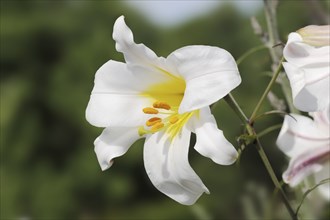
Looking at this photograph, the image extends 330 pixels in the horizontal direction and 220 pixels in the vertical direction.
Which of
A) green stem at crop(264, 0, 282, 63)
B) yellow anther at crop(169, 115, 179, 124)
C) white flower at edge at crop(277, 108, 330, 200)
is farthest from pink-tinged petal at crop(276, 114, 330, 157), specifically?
green stem at crop(264, 0, 282, 63)

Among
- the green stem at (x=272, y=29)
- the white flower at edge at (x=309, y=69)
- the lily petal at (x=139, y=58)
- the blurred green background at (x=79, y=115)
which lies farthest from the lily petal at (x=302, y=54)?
the blurred green background at (x=79, y=115)

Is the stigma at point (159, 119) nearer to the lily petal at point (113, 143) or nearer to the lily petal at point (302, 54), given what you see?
the lily petal at point (113, 143)

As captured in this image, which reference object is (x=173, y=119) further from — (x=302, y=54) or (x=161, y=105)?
(x=302, y=54)

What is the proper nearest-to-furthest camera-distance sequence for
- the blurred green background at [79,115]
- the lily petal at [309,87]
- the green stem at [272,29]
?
the lily petal at [309,87] → the green stem at [272,29] → the blurred green background at [79,115]

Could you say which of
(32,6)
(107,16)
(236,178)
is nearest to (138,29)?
(107,16)

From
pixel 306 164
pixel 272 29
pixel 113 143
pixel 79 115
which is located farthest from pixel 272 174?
pixel 79 115

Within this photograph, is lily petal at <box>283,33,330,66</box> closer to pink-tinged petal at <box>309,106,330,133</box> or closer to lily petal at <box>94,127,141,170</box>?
pink-tinged petal at <box>309,106,330,133</box>
